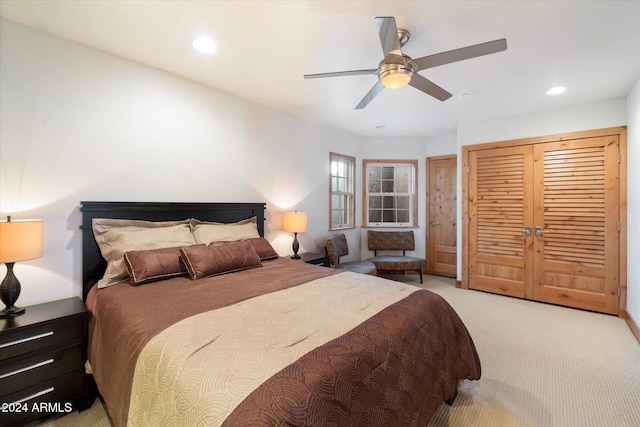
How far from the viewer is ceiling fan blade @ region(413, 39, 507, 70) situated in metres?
1.62

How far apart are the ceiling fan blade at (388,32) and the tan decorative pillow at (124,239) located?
7.18 ft

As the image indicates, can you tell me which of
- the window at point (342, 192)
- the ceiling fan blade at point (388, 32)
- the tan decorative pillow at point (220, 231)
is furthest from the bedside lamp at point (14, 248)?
the window at point (342, 192)

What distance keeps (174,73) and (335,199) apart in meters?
3.00

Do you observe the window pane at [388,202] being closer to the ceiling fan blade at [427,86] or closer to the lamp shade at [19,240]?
the ceiling fan blade at [427,86]

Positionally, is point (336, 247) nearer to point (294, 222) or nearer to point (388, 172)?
point (294, 222)

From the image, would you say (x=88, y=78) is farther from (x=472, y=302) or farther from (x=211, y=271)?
(x=472, y=302)

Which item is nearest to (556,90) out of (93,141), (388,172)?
(388,172)

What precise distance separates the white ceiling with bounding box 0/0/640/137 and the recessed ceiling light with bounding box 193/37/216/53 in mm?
53

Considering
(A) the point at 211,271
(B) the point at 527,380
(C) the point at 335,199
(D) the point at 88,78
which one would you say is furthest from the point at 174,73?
(B) the point at 527,380

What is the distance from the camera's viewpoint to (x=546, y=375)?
216 centimetres

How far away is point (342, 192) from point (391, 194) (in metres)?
1.09

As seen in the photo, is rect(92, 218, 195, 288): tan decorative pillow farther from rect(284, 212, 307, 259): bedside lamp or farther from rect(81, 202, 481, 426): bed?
rect(284, 212, 307, 259): bedside lamp

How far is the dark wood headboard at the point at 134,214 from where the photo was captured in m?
2.20

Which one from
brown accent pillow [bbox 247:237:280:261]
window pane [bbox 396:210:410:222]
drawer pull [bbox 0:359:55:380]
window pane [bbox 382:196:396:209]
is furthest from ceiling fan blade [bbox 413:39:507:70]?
window pane [bbox 396:210:410:222]
